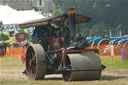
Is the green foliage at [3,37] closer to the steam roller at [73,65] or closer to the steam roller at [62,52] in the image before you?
the steam roller at [62,52]

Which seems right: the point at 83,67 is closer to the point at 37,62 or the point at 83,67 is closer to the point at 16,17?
the point at 37,62

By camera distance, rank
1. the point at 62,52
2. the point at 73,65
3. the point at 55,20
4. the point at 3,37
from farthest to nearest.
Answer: the point at 3,37 → the point at 55,20 → the point at 62,52 → the point at 73,65

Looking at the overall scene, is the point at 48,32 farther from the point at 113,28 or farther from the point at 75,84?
the point at 113,28

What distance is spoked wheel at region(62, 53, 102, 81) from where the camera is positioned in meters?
14.4

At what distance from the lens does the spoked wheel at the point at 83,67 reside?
1440 centimetres

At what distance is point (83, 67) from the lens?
14445 millimetres

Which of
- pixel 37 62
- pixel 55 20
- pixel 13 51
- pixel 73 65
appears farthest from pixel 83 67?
pixel 13 51

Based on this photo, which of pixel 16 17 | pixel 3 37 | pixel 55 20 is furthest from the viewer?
pixel 3 37

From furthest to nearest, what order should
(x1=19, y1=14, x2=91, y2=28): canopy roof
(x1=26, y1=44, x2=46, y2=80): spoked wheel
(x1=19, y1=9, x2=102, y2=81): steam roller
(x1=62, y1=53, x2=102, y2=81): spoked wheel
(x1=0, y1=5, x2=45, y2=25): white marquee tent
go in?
(x1=0, y1=5, x2=45, y2=25): white marquee tent
(x1=26, y1=44, x2=46, y2=80): spoked wheel
(x1=19, y1=14, x2=91, y2=28): canopy roof
(x1=19, y1=9, x2=102, y2=81): steam roller
(x1=62, y1=53, x2=102, y2=81): spoked wheel

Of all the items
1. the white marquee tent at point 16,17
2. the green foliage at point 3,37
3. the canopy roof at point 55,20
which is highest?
the white marquee tent at point 16,17

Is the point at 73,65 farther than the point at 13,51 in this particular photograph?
No

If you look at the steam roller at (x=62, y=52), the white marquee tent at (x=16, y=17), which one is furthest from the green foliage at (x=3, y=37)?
the steam roller at (x=62, y=52)

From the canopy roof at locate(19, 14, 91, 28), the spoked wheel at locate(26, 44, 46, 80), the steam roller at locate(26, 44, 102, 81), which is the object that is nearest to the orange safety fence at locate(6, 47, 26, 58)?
the spoked wheel at locate(26, 44, 46, 80)

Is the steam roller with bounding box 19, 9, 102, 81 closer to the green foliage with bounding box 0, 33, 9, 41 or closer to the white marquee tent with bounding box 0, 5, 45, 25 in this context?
the white marquee tent with bounding box 0, 5, 45, 25
